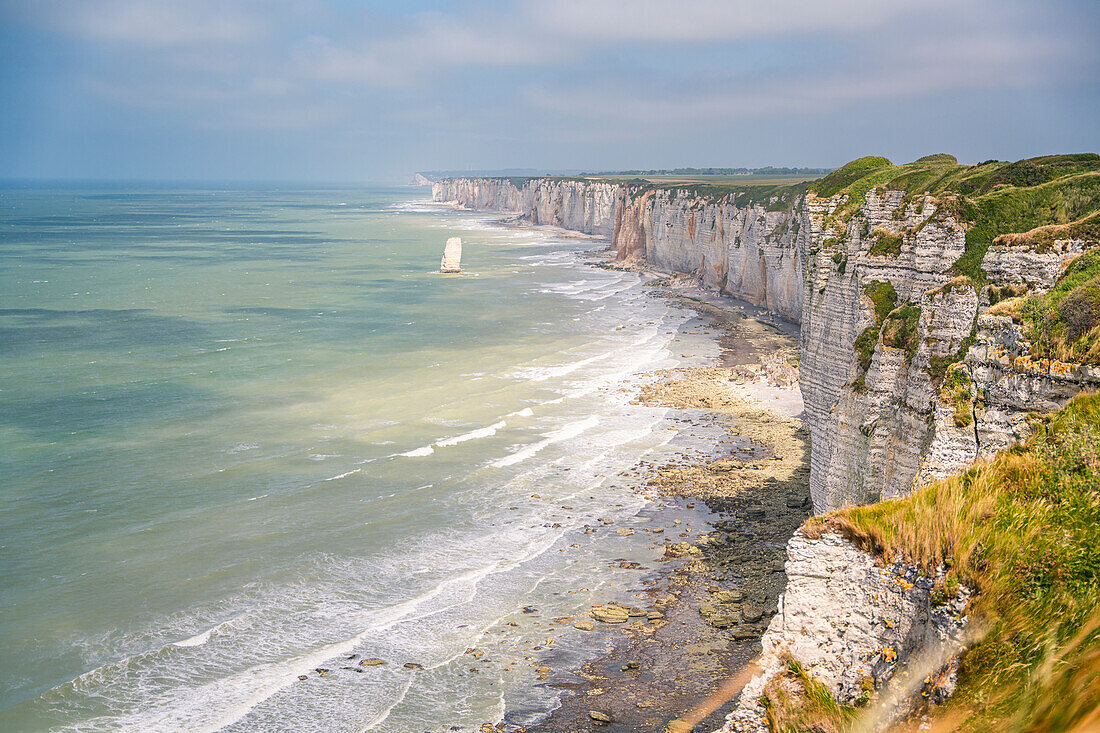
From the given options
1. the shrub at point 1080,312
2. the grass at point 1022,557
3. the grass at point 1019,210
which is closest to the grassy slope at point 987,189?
the grass at point 1019,210

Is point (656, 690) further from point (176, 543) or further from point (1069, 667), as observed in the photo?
point (176, 543)

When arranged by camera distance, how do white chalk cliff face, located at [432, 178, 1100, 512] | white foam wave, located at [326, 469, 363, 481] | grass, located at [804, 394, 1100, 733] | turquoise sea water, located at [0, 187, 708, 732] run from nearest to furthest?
grass, located at [804, 394, 1100, 733], white chalk cliff face, located at [432, 178, 1100, 512], turquoise sea water, located at [0, 187, 708, 732], white foam wave, located at [326, 469, 363, 481]

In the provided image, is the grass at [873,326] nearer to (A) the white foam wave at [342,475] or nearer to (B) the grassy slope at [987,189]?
(B) the grassy slope at [987,189]

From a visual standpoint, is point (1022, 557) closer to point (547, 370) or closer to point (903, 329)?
point (903, 329)

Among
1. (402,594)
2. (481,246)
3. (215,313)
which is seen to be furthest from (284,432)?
(481,246)

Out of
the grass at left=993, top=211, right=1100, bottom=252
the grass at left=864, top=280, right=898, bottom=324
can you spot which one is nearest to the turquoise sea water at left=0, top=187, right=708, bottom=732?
the grass at left=864, top=280, right=898, bottom=324

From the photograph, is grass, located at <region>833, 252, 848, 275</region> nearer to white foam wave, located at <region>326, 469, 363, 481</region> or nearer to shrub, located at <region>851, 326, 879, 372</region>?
shrub, located at <region>851, 326, 879, 372</region>
